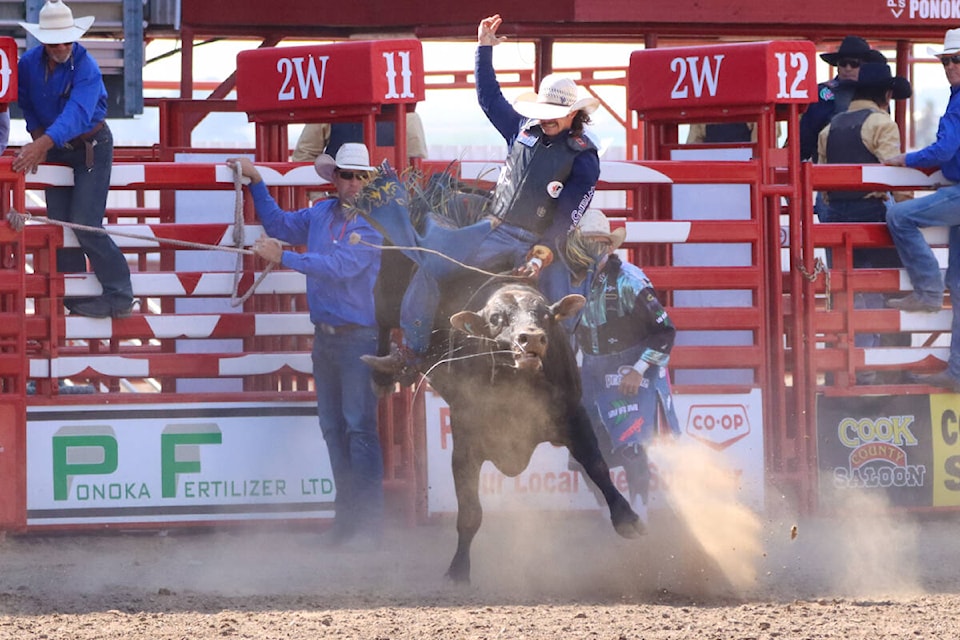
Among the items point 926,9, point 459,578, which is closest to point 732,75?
point 459,578

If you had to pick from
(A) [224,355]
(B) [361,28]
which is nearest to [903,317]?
(A) [224,355]

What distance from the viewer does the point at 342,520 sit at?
734 centimetres

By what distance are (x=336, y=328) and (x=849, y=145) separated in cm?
340

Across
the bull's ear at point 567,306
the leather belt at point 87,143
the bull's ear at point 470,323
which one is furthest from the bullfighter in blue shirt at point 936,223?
the leather belt at point 87,143

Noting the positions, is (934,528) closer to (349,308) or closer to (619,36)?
(349,308)

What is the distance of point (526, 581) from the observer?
258 inches

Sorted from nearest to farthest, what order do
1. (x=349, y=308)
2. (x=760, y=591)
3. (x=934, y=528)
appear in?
(x=760, y=591)
(x=349, y=308)
(x=934, y=528)

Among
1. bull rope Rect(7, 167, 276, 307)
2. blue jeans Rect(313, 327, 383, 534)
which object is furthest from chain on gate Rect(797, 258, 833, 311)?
bull rope Rect(7, 167, 276, 307)

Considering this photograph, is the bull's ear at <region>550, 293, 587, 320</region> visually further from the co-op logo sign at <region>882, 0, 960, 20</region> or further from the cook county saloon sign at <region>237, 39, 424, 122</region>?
→ the co-op logo sign at <region>882, 0, 960, 20</region>

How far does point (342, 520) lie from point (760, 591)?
218 centimetres

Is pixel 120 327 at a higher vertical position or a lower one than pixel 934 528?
higher

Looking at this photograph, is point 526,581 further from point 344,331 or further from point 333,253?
point 333,253

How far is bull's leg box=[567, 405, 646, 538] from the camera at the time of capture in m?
6.39

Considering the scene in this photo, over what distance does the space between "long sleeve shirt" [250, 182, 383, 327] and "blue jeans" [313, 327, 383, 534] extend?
4.4 inches
